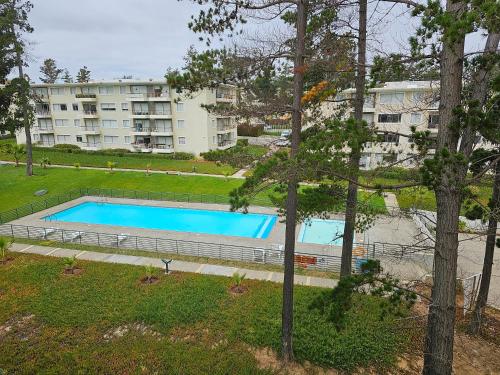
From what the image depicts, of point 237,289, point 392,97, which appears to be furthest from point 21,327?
point 392,97

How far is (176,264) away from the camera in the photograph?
53.2 feet

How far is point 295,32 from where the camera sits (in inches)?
338

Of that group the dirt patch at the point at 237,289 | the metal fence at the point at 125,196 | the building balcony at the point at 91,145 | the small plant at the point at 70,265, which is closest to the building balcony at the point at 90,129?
the building balcony at the point at 91,145

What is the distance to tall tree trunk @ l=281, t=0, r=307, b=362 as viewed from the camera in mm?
8055

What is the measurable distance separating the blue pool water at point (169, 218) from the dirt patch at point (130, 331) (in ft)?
39.3

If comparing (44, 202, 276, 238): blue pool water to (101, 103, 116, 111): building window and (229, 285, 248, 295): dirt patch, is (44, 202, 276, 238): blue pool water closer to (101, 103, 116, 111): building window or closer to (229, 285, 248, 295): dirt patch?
(229, 285, 248, 295): dirt patch

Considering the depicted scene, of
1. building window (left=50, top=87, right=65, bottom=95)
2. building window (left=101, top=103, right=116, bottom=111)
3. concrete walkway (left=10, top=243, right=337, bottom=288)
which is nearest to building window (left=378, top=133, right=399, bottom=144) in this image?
concrete walkway (left=10, top=243, right=337, bottom=288)

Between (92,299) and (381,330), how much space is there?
10.3 m

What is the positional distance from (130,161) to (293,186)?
36.4 m

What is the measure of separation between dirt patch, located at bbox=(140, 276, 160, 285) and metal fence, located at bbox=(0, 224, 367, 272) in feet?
9.88

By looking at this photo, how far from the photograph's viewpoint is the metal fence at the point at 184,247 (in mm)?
16075

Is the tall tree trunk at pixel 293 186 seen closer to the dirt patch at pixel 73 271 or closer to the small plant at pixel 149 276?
the small plant at pixel 149 276

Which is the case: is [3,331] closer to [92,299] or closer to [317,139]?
[92,299]

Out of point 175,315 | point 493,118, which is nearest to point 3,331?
point 175,315
